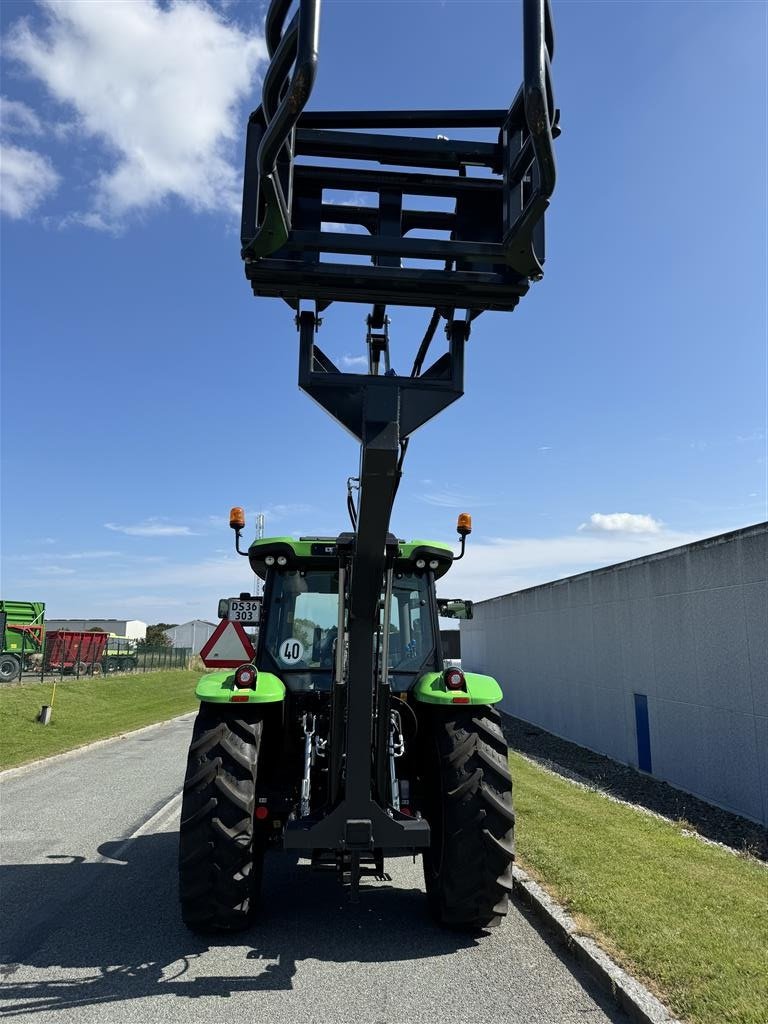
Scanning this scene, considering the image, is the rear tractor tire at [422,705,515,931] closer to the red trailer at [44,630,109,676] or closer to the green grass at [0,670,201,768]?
the green grass at [0,670,201,768]

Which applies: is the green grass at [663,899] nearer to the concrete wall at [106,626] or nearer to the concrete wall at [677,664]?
the concrete wall at [677,664]

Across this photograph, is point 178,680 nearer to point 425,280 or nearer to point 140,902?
point 140,902

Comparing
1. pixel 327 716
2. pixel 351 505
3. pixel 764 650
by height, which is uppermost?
pixel 351 505

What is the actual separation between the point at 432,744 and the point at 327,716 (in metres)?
0.78

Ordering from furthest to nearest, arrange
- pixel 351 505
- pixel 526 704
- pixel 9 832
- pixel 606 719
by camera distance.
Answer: pixel 526 704 < pixel 606 719 < pixel 9 832 < pixel 351 505

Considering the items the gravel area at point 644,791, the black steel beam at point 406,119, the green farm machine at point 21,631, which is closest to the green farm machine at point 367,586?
the black steel beam at point 406,119

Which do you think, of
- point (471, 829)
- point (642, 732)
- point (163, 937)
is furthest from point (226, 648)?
point (642, 732)

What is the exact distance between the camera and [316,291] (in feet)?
11.9

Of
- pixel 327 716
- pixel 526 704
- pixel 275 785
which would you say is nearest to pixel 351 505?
pixel 327 716

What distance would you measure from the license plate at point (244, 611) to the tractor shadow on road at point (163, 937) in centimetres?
215

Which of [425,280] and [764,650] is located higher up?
[425,280]

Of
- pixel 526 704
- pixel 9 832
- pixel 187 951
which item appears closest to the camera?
pixel 187 951

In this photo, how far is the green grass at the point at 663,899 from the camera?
3906 millimetres

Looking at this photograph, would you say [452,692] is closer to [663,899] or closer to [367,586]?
[367,586]
